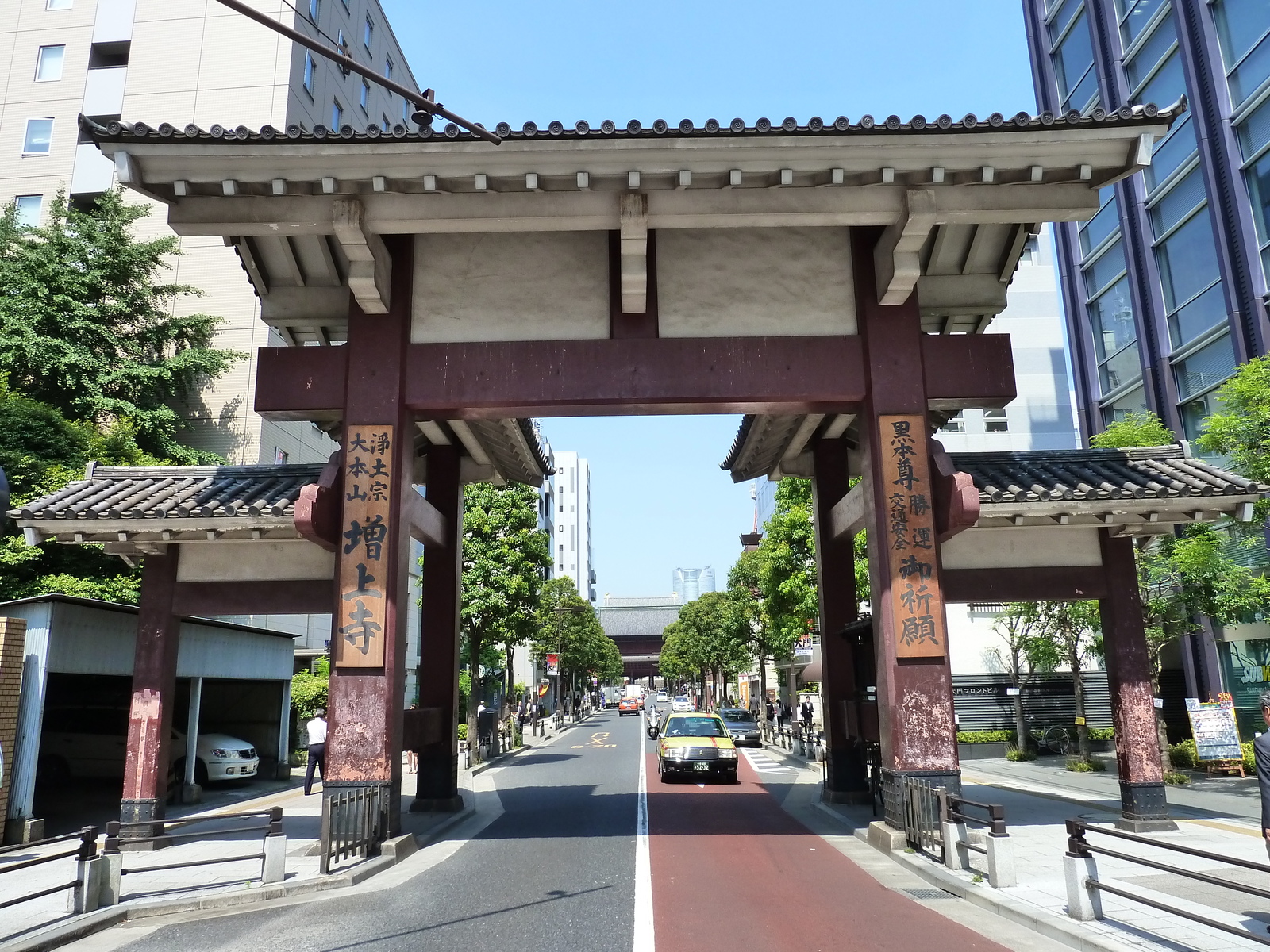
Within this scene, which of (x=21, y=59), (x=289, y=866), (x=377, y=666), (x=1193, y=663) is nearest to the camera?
(x=289, y=866)

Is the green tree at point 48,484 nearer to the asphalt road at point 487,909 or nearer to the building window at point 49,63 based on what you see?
the asphalt road at point 487,909

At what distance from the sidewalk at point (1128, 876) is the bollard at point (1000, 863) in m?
0.09

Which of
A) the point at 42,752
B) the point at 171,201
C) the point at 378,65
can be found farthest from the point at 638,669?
the point at 171,201

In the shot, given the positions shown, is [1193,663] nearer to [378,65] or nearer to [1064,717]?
[1064,717]

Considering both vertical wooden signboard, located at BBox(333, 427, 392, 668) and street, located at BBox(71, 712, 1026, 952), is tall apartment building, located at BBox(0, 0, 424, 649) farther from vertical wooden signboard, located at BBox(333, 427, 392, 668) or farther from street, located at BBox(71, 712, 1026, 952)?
street, located at BBox(71, 712, 1026, 952)

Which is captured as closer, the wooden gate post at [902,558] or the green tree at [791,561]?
the wooden gate post at [902,558]

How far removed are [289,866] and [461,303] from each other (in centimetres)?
766

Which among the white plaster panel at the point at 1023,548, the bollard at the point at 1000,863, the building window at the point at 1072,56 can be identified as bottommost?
the bollard at the point at 1000,863

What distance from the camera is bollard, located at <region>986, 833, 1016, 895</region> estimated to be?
877 cm

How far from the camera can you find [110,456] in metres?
24.4

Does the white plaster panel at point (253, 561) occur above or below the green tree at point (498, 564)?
below

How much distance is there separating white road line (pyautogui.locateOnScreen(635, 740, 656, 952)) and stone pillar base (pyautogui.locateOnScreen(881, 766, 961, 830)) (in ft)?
10.6

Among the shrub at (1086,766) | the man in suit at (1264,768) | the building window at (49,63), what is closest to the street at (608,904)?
the man in suit at (1264,768)

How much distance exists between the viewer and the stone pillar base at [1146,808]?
12.3 metres
